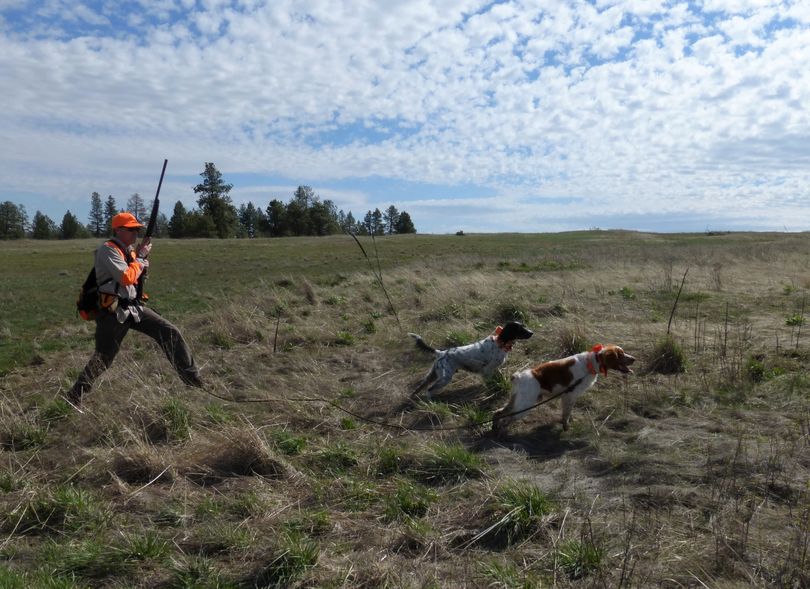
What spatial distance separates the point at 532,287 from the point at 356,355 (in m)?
6.95

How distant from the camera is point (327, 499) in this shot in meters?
4.73

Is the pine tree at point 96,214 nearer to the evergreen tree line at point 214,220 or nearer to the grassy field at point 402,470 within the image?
the evergreen tree line at point 214,220

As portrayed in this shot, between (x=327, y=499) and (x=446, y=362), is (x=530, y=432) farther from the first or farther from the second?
(x=327, y=499)

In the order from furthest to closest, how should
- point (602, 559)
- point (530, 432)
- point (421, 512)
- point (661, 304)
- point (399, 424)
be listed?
point (661, 304)
point (399, 424)
point (530, 432)
point (421, 512)
point (602, 559)

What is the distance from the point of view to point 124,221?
7.12 metres

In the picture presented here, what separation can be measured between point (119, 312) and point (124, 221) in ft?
3.45

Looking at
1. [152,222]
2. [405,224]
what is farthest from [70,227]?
[152,222]

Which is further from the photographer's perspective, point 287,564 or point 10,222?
point 10,222

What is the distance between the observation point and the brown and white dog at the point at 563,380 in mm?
6078

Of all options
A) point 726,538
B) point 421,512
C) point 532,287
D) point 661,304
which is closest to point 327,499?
point 421,512

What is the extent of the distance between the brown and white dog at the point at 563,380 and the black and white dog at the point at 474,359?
4.03ft

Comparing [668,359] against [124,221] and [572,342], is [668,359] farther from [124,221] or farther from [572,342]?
[124,221]

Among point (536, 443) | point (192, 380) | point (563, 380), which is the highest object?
point (563, 380)

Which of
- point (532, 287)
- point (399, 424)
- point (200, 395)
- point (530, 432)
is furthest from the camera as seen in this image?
point (532, 287)
